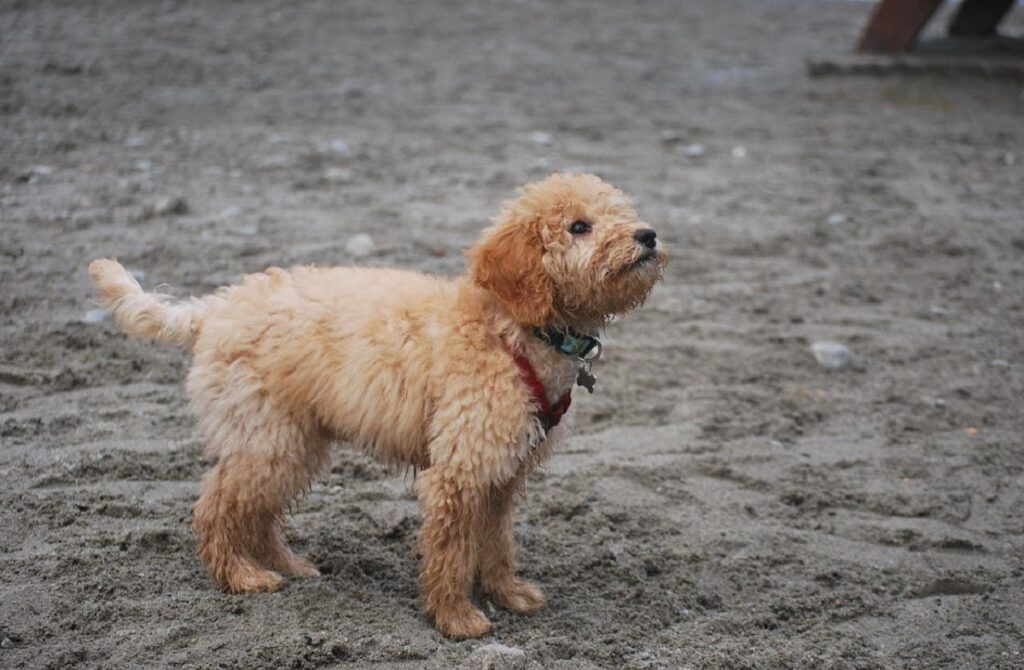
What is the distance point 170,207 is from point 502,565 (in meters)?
4.40

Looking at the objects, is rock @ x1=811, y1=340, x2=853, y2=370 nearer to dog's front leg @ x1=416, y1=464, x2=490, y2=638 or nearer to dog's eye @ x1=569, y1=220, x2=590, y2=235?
dog's eye @ x1=569, y1=220, x2=590, y2=235

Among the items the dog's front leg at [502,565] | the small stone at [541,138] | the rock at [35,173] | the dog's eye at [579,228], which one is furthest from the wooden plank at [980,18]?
the dog's front leg at [502,565]

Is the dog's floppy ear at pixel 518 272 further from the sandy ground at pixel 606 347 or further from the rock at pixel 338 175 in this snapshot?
the rock at pixel 338 175

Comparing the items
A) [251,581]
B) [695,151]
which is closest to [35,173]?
[251,581]

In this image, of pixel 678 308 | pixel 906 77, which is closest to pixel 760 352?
pixel 678 308

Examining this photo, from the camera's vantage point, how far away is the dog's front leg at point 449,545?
12.5ft

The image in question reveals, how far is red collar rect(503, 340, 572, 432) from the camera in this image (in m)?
3.86

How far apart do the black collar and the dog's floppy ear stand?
0.24 ft

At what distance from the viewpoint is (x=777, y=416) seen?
581 cm

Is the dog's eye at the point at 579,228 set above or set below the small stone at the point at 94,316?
above

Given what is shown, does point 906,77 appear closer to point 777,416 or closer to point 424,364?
point 777,416

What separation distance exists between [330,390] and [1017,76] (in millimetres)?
10390

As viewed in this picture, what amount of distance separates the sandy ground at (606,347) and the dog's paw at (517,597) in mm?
71

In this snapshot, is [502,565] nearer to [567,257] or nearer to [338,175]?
[567,257]
